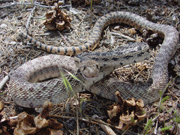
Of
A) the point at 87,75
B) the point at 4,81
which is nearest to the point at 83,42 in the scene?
the point at 87,75

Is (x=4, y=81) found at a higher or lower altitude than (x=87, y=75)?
lower

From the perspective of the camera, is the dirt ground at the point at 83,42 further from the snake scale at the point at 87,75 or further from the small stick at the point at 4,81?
the snake scale at the point at 87,75

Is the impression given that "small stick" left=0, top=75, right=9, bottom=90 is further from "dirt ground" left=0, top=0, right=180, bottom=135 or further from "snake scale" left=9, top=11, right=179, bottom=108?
"snake scale" left=9, top=11, right=179, bottom=108

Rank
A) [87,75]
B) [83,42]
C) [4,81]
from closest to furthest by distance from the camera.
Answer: [87,75] → [4,81] → [83,42]

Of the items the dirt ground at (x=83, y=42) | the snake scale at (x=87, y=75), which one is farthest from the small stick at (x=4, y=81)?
the snake scale at (x=87, y=75)

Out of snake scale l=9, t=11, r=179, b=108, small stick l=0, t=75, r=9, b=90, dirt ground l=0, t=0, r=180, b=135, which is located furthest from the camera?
small stick l=0, t=75, r=9, b=90

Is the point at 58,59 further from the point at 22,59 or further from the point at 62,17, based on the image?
the point at 62,17

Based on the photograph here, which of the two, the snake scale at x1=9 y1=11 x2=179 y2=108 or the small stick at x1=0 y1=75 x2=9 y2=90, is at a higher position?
the snake scale at x1=9 y1=11 x2=179 y2=108

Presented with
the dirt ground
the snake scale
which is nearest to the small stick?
the dirt ground

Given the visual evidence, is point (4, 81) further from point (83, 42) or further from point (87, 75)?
point (83, 42)
